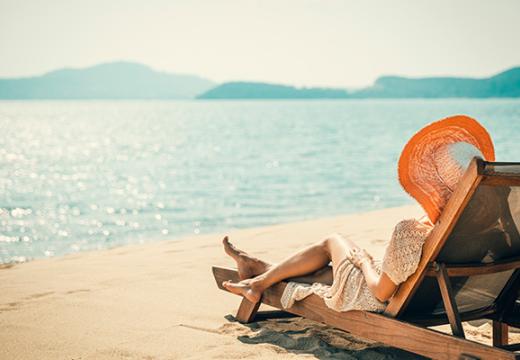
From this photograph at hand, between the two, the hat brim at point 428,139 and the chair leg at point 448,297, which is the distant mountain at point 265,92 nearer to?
the hat brim at point 428,139

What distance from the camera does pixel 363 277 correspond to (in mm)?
4035

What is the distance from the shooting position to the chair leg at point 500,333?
13.7ft

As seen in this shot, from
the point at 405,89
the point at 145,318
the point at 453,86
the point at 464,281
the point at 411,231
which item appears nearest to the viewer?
the point at 411,231

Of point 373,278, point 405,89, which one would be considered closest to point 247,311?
point 373,278

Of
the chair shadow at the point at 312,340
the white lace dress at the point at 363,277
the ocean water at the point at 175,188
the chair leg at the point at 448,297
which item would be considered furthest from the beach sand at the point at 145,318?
the ocean water at the point at 175,188

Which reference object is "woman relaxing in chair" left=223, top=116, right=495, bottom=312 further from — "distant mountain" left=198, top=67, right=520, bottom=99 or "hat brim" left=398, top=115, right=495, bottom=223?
"distant mountain" left=198, top=67, right=520, bottom=99

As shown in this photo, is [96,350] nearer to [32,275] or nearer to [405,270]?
[405,270]

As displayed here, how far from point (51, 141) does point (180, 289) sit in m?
50.5

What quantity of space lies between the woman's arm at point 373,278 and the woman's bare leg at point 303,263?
11cm

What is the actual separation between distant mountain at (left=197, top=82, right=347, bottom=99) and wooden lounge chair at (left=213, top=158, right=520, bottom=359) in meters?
172

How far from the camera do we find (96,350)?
174 inches

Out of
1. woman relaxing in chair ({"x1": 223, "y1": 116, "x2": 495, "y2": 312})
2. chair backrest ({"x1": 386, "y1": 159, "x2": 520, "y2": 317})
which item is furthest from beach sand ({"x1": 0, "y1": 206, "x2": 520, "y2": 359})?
chair backrest ({"x1": 386, "y1": 159, "x2": 520, "y2": 317})

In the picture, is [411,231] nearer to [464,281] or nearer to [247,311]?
[464,281]

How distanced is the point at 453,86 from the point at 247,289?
6229 inches
